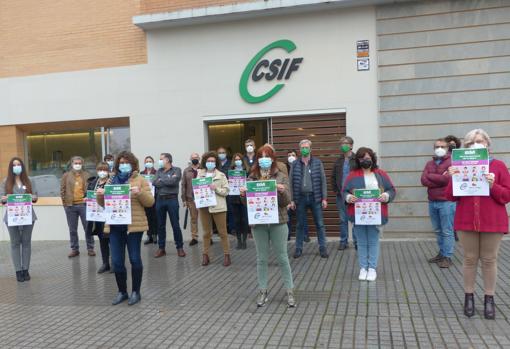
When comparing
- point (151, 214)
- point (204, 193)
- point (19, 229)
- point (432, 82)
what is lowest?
point (151, 214)

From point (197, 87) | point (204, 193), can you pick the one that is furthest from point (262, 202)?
point (197, 87)

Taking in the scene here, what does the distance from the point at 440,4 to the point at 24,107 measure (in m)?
10.2

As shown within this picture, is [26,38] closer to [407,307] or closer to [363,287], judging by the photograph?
[363,287]

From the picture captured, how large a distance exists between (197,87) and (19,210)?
4.71 metres

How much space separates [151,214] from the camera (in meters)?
10.2

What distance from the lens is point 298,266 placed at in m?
7.57

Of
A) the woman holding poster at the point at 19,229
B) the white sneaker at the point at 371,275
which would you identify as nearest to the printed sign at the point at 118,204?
the woman holding poster at the point at 19,229

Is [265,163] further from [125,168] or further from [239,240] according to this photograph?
[239,240]

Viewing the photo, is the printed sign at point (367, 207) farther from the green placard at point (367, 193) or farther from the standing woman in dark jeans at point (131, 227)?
the standing woman in dark jeans at point (131, 227)

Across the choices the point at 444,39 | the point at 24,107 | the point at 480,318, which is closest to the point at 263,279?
the point at 480,318

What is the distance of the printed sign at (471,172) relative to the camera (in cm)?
491

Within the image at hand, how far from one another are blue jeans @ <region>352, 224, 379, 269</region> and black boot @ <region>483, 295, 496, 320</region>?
1810mm

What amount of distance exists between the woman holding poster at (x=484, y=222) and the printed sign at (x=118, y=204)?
3930mm

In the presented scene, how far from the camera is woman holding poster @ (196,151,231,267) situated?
25.8ft
